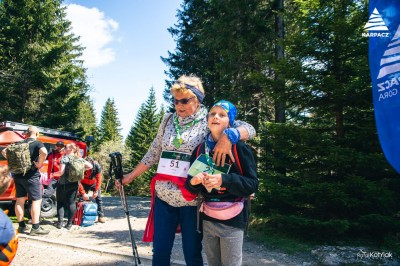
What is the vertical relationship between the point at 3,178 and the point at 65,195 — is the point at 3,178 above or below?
above

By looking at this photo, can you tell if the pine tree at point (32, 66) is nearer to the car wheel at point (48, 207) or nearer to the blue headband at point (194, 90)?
the car wheel at point (48, 207)

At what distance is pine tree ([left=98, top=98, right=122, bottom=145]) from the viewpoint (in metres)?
66.2

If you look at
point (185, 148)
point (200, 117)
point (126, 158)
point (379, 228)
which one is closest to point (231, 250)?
point (185, 148)

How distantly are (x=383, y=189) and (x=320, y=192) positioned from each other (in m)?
1.18

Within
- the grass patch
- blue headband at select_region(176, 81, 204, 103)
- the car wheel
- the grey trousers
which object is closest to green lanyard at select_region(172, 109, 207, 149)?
blue headband at select_region(176, 81, 204, 103)

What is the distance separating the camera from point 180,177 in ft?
8.92

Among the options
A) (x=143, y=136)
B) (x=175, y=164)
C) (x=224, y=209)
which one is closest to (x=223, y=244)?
(x=224, y=209)

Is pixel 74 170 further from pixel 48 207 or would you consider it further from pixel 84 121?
pixel 84 121

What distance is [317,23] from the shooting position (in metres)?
6.99

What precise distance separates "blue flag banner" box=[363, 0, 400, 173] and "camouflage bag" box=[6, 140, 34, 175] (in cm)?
606

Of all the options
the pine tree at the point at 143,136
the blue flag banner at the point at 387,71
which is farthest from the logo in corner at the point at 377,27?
the pine tree at the point at 143,136

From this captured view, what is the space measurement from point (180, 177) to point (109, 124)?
6835 centimetres

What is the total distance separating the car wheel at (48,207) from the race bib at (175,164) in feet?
22.5

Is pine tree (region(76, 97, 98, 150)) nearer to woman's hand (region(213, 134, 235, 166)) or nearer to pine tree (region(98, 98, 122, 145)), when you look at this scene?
pine tree (region(98, 98, 122, 145))
